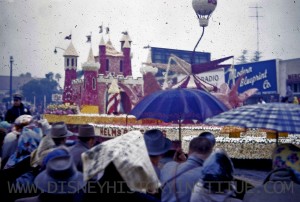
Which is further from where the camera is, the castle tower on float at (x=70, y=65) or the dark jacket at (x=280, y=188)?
the castle tower on float at (x=70, y=65)

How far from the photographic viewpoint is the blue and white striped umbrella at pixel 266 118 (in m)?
4.86

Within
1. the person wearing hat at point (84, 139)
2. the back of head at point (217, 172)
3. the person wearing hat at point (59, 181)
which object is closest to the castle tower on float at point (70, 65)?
the person wearing hat at point (84, 139)

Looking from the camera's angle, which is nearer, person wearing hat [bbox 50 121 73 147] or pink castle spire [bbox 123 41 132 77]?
person wearing hat [bbox 50 121 73 147]

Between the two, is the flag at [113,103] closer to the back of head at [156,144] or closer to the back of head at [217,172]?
the back of head at [156,144]

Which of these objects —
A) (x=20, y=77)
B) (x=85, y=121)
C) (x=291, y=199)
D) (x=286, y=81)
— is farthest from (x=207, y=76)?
(x=20, y=77)

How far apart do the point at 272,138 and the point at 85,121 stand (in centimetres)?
1245

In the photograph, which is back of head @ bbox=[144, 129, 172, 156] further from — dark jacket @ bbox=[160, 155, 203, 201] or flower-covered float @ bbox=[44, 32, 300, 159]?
flower-covered float @ bbox=[44, 32, 300, 159]

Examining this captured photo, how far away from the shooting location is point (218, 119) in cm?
541

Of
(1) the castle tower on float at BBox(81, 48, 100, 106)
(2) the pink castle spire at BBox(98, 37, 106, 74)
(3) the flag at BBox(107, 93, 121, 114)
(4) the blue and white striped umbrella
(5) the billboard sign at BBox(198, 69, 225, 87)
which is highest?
(2) the pink castle spire at BBox(98, 37, 106, 74)

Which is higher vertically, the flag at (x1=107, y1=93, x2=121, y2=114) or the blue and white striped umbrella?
the flag at (x1=107, y1=93, x2=121, y2=114)

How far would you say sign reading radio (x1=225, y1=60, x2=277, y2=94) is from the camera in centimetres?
4121

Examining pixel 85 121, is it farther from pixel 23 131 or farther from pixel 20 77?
pixel 20 77

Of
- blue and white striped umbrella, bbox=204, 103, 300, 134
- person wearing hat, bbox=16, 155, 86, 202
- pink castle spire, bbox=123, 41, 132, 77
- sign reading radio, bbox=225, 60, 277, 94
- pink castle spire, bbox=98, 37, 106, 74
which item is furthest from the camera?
sign reading radio, bbox=225, 60, 277, 94

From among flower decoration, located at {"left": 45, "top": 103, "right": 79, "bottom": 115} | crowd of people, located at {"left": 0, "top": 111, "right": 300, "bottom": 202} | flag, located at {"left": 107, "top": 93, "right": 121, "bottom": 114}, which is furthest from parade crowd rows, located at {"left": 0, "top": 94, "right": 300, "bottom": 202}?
flag, located at {"left": 107, "top": 93, "right": 121, "bottom": 114}
